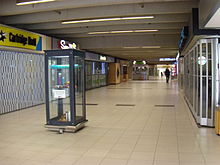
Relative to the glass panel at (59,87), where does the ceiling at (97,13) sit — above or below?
above

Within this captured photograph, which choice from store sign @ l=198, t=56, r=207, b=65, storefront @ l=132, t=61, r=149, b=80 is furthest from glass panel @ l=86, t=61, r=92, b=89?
storefront @ l=132, t=61, r=149, b=80

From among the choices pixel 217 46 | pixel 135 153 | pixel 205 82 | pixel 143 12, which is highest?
pixel 143 12

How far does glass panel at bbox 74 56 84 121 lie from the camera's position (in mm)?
5891

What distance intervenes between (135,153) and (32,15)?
626 cm

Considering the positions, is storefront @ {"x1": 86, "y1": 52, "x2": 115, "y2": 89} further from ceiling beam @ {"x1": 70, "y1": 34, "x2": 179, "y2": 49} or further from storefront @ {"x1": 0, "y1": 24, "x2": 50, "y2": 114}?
storefront @ {"x1": 0, "y1": 24, "x2": 50, "y2": 114}

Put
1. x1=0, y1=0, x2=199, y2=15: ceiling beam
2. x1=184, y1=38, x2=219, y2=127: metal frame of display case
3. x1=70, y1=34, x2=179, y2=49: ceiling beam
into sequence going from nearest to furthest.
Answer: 1. x1=0, y1=0, x2=199, y2=15: ceiling beam
2. x1=184, y1=38, x2=219, y2=127: metal frame of display case
3. x1=70, y1=34, x2=179, y2=49: ceiling beam

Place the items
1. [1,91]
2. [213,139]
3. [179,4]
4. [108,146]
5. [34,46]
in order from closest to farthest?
1. [108,146]
2. [213,139]
3. [179,4]
4. [1,91]
5. [34,46]

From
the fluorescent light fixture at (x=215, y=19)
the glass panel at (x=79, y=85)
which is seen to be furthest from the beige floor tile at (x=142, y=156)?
the fluorescent light fixture at (x=215, y=19)

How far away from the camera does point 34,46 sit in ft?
32.7

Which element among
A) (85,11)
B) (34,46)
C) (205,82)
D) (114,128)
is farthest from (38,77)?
(205,82)

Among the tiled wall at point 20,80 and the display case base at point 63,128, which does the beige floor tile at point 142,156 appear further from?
the tiled wall at point 20,80

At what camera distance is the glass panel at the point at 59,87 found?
5812mm

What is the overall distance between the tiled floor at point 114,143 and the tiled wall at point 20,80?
4.15 feet

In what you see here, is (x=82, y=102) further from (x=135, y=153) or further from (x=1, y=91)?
(x=1, y=91)
